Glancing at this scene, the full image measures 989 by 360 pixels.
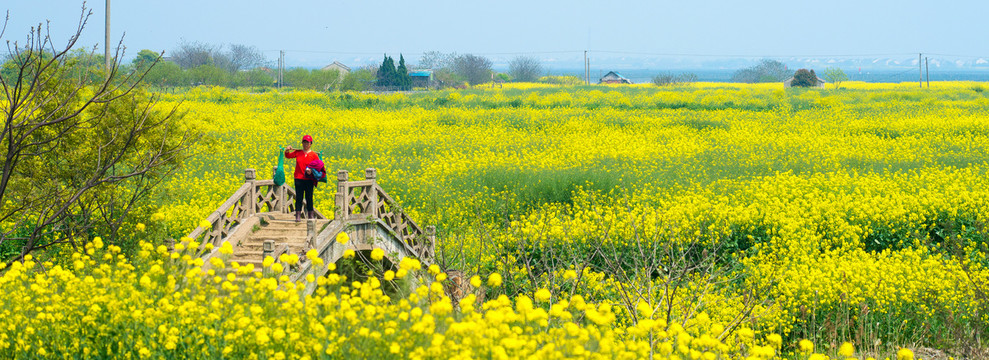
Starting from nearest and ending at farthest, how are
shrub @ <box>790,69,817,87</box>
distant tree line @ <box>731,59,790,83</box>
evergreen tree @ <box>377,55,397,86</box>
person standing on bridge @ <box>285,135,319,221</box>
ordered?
person standing on bridge @ <box>285,135,319,221</box> < shrub @ <box>790,69,817,87</box> < evergreen tree @ <box>377,55,397,86</box> < distant tree line @ <box>731,59,790,83</box>

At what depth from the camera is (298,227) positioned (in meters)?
13.4

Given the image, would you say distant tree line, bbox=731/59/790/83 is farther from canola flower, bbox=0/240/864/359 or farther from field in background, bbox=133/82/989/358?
canola flower, bbox=0/240/864/359

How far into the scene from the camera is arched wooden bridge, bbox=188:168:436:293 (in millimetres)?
12141

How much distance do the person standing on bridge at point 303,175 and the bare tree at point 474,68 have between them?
98122 millimetres

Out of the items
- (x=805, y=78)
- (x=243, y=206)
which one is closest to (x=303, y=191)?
(x=243, y=206)

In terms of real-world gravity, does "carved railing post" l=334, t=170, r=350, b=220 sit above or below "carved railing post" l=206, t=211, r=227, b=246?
above

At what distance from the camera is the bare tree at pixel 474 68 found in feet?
370

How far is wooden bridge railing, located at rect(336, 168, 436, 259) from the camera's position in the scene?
1334cm

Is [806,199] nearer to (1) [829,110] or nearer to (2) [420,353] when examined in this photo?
(2) [420,353]

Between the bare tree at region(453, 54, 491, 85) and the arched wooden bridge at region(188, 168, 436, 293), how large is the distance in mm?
96866

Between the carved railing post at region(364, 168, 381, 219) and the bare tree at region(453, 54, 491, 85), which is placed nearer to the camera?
the carved railing post at region(364, 168, 381, 219)

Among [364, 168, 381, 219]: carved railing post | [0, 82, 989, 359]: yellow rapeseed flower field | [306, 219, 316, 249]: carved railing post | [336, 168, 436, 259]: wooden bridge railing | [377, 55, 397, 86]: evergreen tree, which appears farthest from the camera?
[377, 55, 397, 86]: evergreen tree

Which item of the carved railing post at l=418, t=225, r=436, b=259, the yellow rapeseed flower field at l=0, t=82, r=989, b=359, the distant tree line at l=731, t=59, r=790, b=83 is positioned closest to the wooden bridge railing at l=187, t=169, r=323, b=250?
the yellow rapeseed flower field at l=0, t=82, r=989, b=359

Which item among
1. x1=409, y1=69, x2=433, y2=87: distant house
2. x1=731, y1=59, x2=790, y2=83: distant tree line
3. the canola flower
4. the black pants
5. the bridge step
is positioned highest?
x1=731, y1=59, x2=790, y2=83: distant tree line
